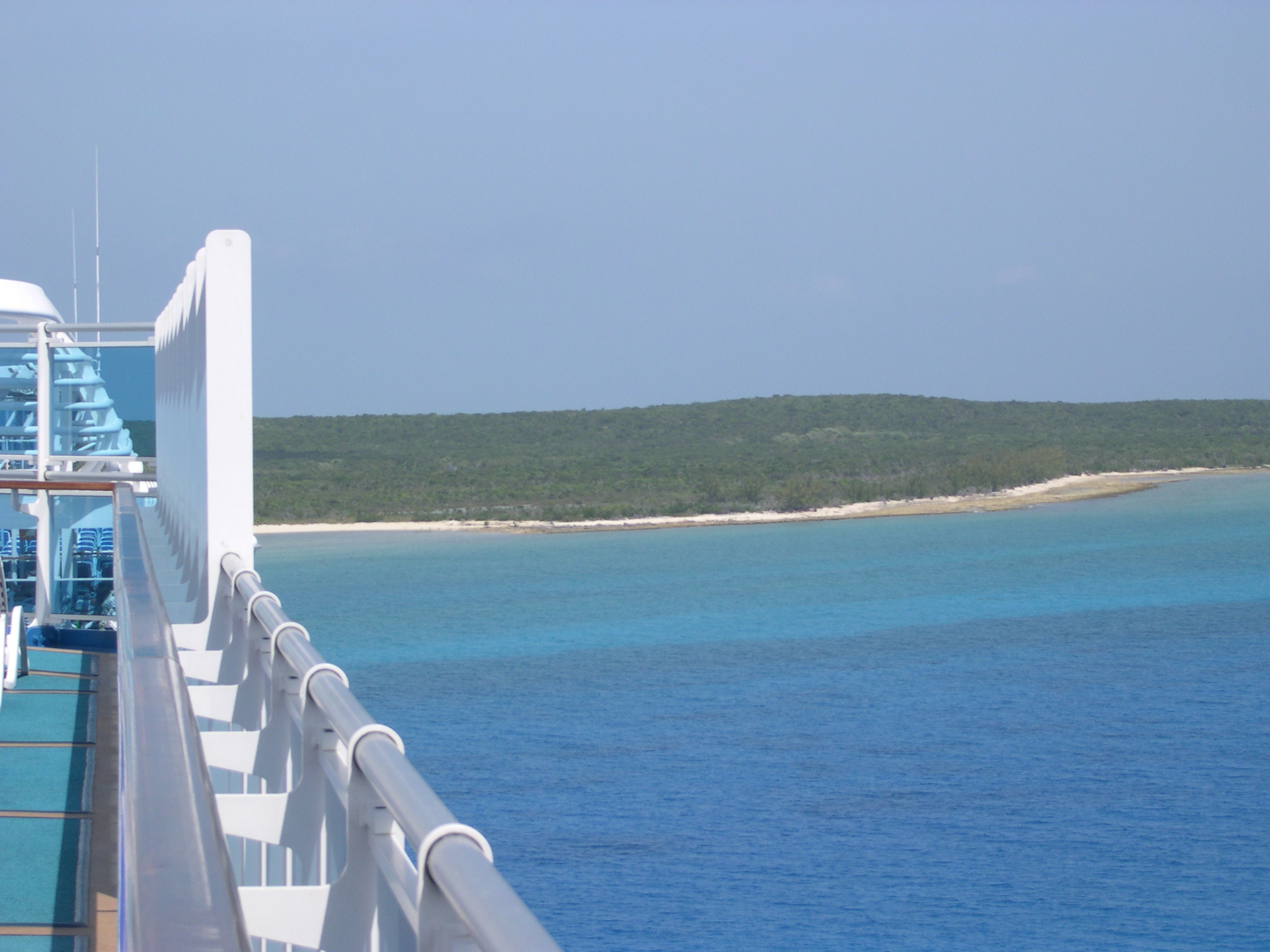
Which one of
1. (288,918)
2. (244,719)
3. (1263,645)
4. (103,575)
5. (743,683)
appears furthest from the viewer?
(1263,645)

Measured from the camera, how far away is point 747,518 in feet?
172

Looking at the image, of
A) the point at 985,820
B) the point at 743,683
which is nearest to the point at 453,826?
the point at 985,820

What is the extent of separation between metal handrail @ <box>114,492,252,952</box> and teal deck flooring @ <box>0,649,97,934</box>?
312 centimetres

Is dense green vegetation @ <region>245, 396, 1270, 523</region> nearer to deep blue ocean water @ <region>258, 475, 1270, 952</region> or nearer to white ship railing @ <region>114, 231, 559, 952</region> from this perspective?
deep blue ocean water @ <region>258, 475, 1270, 952</region>

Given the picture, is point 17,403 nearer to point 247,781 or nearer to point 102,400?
point 102,400

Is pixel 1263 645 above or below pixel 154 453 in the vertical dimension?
below

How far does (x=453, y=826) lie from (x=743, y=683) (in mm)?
20509

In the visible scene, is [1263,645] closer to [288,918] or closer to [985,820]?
[985,820]

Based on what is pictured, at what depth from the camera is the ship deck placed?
4.93 meters

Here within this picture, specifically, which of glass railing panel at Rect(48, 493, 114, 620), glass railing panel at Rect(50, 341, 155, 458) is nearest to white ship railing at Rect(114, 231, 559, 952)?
glass railing panel at Rect(50, 341, 155, 458)

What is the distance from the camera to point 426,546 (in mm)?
45281

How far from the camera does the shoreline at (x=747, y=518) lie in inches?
2013

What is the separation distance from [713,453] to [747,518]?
97.5ft

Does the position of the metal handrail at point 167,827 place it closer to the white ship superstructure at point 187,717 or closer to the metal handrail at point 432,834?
the white ship superstructure at point 187,717
